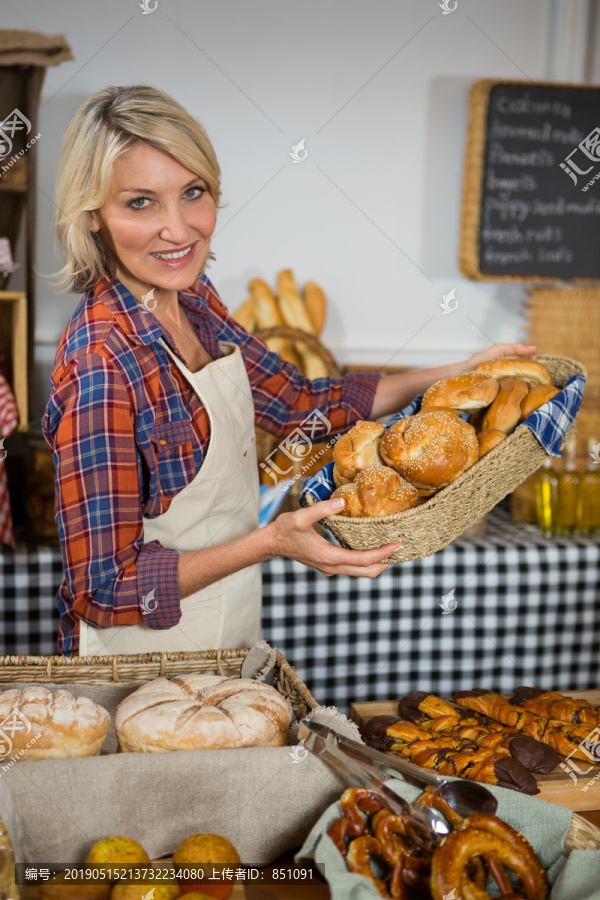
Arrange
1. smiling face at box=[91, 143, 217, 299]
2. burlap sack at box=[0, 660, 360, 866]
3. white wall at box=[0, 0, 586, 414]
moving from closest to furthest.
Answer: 1. burlap sack at box=[0, 660, 360, 866]
2. smiling face at box=[91, 143, 217, 299]
3. white wall at box=[0, 0, 586, 414]

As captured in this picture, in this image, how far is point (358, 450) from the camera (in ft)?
4.63

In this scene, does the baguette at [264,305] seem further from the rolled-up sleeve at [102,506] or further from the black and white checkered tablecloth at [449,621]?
the rolled-up sleeve at [102,506]

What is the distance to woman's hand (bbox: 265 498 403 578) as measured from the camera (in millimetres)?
1275

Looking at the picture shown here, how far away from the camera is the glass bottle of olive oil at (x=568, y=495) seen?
8.64 feet

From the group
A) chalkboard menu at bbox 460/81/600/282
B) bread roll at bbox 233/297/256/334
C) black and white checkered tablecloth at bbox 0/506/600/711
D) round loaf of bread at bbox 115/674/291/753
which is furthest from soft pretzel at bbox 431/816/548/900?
chalkboard menu at bbox 460/81/600/282

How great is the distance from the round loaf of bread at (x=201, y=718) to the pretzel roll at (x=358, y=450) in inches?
17.6

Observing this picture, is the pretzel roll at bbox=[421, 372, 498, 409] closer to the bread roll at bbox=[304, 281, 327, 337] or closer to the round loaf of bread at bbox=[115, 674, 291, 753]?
the round loaf of bread at bbox=[115, 674, 291, 753]

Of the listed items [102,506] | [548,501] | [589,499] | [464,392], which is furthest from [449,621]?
[102,506]

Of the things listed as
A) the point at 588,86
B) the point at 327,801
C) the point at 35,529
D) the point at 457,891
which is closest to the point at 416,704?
the point at 327,801

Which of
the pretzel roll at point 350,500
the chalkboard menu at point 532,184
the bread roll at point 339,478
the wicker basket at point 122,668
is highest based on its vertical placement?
the chalkboard menu at point 532,184

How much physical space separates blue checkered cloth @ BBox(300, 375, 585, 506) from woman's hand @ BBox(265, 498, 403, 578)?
0.31 feet

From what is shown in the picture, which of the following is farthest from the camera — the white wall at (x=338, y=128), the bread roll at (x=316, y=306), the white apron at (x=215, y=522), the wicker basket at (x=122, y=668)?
the bread roll at (x=316, y=306)

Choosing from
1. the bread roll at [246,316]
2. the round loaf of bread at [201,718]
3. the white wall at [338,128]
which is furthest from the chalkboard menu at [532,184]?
the round loaf of bread at [201,718]

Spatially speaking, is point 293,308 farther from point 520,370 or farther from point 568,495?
point 520,370
